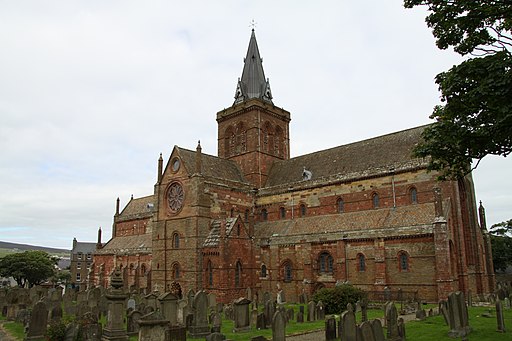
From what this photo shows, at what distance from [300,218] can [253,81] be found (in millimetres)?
17236

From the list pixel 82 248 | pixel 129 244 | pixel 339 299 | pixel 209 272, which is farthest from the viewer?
pixel 82 248

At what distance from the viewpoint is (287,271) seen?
3281 cm

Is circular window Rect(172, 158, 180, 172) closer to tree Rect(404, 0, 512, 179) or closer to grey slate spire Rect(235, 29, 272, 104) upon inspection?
grey slate spire Rect(235, 29, 272, 104)

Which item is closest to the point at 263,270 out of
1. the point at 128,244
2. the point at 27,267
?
the point at 128,244

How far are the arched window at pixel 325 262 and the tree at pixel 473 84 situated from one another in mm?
18571

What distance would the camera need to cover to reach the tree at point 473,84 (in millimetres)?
10633

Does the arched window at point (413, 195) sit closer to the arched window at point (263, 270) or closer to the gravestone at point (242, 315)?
the arched window at point (263, 270)

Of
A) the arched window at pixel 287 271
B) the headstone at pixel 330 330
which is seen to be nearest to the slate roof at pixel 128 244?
the arched window at pixel 287 271

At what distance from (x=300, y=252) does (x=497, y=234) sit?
35530 mm

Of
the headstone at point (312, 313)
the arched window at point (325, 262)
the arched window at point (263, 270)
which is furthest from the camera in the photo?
the arched window at point (263, 270)

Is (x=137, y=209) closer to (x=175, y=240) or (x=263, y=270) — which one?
(x=175, y=240)

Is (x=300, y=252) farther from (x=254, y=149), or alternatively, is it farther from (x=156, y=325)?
(x=156, y=325)

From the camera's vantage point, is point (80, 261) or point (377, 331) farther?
point (80, 261)

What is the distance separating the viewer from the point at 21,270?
5725 cm
